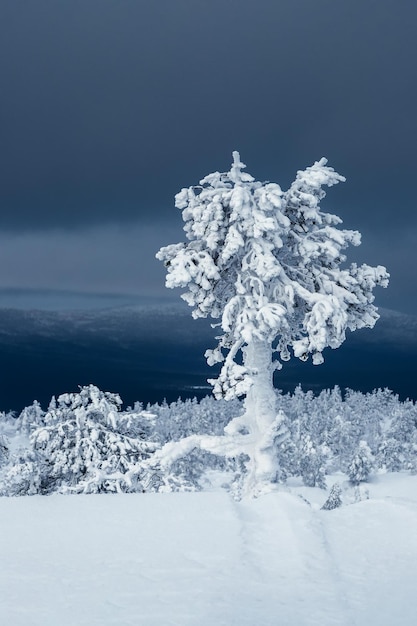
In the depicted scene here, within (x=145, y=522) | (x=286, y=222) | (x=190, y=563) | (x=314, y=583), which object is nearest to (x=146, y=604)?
(x=190, y=563)

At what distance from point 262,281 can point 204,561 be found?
7659mm

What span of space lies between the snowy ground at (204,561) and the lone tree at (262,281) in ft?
14.5

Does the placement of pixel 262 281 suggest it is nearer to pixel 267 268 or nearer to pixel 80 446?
pixel 267 268

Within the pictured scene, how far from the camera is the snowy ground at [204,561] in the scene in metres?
5.24

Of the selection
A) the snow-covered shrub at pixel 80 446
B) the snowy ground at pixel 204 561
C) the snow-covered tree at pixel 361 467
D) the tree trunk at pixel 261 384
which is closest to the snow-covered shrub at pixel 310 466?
the snow-covered tree at pixel 361 467

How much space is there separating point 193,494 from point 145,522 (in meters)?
1.58

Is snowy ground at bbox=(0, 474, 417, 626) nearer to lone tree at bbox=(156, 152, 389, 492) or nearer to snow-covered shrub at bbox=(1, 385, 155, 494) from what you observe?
lone tree at bbox=(156, 152, 389, 492)

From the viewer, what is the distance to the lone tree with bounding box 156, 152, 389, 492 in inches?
499

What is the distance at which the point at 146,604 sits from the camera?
5.30 meters

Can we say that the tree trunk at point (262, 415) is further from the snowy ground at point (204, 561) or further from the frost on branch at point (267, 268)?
the snowy ground at point (204, 561)

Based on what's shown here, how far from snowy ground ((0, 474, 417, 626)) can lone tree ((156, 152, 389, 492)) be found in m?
4.43

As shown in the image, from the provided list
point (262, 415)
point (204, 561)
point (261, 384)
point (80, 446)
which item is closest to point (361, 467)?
point (80, 446)

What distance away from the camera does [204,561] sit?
641cm

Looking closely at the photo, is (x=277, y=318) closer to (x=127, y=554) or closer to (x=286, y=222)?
(x=286, y=222)
